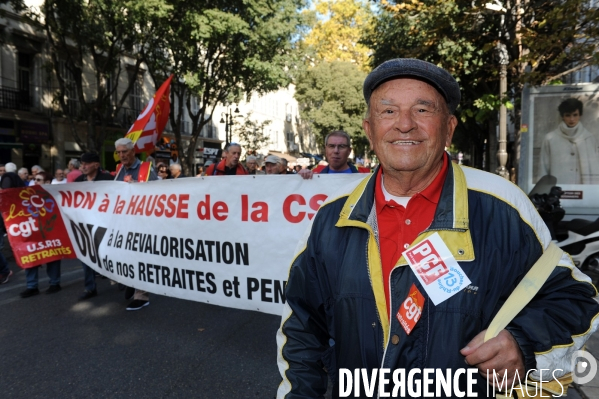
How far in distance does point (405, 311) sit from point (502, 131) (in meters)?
13.2

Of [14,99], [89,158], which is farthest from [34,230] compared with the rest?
[14,99]

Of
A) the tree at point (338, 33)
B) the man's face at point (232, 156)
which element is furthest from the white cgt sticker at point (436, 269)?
the tree at point (338, 33)

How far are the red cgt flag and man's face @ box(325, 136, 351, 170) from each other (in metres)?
2.65

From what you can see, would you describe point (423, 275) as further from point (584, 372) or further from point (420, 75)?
point (584, 372)

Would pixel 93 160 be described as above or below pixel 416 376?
above

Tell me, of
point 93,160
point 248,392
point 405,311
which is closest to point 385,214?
point 405,311

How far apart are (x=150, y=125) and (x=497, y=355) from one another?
6306 millimetres

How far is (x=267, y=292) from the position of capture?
14.0 ft

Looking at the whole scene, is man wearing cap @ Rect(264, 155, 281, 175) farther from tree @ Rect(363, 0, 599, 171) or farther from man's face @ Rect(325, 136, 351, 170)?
man's face @ Rect(325, 136, 351, 170)

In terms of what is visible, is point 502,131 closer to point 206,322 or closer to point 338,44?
point 206,322

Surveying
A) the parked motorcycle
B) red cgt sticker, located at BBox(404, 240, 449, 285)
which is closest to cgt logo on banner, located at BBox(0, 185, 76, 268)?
red cgt sticker, located at BBox(404, 240, 449, 285)

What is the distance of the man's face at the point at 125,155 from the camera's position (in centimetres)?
580

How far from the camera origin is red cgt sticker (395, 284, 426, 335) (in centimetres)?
143

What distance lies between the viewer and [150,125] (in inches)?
269
